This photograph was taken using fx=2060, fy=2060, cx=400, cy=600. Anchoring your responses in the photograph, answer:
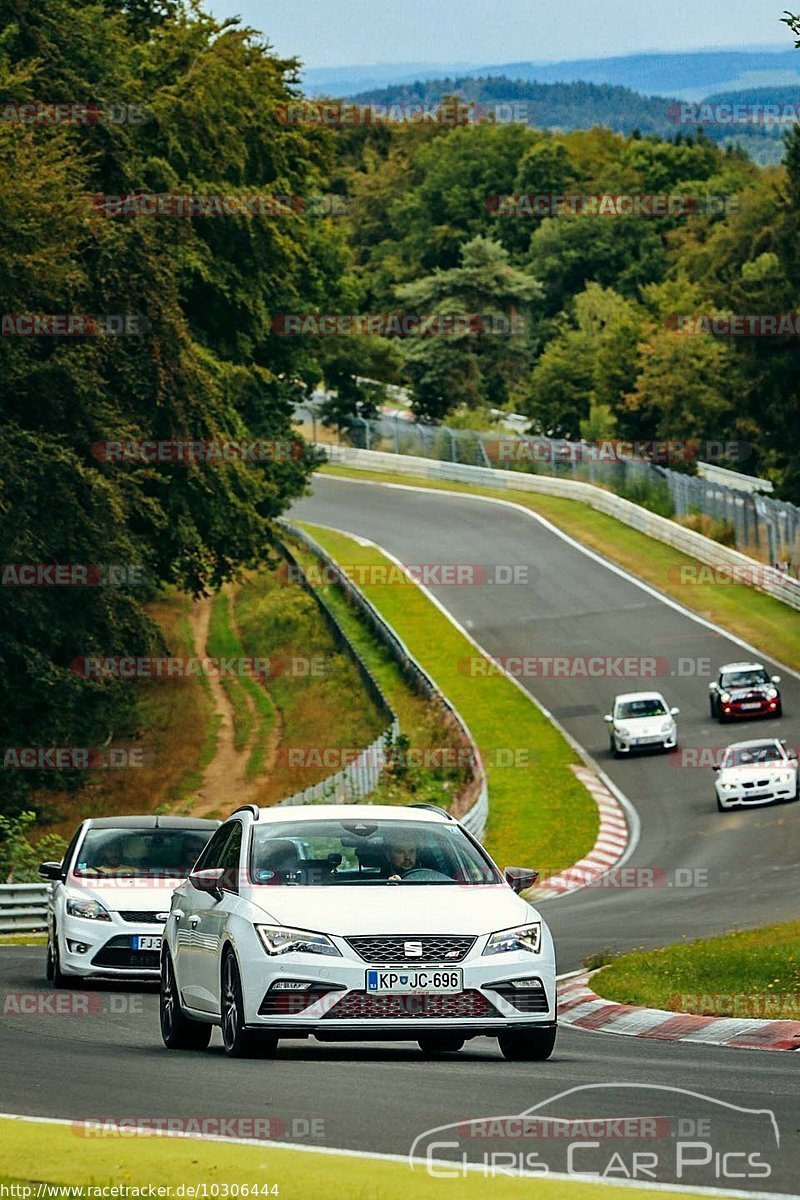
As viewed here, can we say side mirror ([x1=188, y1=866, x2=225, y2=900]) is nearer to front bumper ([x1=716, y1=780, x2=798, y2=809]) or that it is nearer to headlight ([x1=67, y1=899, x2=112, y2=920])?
headlight ([x1=67, y1=899, x2=112, y2=920])

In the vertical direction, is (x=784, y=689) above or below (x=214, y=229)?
below

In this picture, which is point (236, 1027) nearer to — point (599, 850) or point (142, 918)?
point (142, 918)

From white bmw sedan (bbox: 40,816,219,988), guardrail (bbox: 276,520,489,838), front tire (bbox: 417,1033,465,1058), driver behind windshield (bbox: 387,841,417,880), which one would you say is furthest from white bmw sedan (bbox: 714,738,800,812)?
driver behind windshield (bbox: 387,841,417,880)

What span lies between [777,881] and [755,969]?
12011 mm

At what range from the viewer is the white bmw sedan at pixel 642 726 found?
44.2 m

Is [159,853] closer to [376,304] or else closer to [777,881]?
[777,881]

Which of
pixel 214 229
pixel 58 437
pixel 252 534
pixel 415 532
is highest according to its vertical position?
pixel 214 229

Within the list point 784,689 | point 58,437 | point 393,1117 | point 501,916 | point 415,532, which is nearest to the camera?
point 393,1117

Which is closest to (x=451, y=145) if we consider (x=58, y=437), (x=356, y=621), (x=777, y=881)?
(x=356, y=621)

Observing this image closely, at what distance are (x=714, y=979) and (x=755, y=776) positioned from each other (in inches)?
802

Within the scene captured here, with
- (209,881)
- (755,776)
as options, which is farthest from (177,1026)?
(755,776)

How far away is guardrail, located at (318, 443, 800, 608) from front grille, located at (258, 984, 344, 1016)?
49.1 meters

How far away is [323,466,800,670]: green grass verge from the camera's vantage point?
185 ft

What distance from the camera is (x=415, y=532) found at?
251 ft
